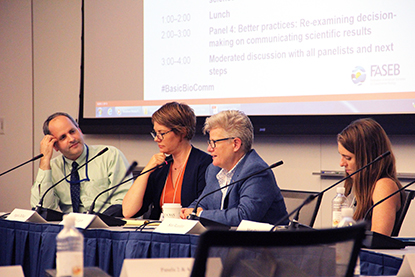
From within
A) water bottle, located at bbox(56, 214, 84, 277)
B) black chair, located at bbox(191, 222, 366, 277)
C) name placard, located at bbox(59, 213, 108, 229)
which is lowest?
name placard, located at bbox(59, 213, 108, 229)

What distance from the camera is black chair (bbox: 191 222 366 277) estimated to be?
839 mm

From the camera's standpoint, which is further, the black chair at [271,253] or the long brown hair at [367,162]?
the long brown hair at [367,162]

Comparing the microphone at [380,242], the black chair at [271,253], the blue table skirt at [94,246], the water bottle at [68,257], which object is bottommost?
the blue table skirt at [94,246]

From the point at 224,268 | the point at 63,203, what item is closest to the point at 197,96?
the point at 63,203

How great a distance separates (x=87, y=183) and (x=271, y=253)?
224 cm

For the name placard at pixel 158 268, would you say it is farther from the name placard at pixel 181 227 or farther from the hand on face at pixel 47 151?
the hand on face at pixel 47 151

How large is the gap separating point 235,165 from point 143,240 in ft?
2.38

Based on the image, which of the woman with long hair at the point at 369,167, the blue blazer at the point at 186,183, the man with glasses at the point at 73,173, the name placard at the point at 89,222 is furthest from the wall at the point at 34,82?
the woman with long hair at the point at 369,167

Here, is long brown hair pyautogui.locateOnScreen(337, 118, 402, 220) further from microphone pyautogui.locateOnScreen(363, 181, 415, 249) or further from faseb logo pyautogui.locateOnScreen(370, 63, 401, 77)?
faseb logo pyautogui.locateOnScreen(370, 63, 401, 77)

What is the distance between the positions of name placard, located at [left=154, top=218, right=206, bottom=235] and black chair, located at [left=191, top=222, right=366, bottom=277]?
38.1 inches

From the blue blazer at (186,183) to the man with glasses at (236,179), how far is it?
0.16 meters

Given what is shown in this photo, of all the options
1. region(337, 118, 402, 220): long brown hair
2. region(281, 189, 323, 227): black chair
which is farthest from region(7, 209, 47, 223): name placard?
region(337, 118, 402, 220): long brown hair

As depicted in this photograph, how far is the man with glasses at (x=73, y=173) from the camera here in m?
2.90

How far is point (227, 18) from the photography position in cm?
377
